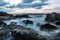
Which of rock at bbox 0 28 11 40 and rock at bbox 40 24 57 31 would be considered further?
rock at bbox 40 24 57 31

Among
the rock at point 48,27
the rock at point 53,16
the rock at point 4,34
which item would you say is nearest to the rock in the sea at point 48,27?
the rock at point 48,27

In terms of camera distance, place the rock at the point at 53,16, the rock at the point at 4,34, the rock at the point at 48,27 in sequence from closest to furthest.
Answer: the rock at the point at 4,34, the rock at the point at 48,27, the rock at the point at 53,16

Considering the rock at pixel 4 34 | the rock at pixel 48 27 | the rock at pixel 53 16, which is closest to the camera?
the rock at pixel 4 34

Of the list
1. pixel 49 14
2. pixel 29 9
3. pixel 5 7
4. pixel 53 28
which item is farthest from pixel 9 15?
pixel 53 28

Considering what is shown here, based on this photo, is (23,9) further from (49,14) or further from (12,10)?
(49,14)

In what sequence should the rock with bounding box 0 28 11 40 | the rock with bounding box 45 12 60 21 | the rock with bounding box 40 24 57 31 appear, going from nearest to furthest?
1. the rock with bounding box 0 28 11 40
2. the rock with bounding box 40 24 57 31
3. the rock with bounding box 45 12 60 21

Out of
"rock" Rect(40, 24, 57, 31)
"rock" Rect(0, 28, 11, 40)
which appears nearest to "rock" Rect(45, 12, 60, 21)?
"rock" Rect(40, 24, 57, 31)

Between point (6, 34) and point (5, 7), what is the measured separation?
2.74 meters

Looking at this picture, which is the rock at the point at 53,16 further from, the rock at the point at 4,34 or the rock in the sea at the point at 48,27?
the rock at the point at 4,34

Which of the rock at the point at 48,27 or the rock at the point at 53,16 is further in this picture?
the rock at the point at 53,16

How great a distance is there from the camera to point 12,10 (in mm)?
9289

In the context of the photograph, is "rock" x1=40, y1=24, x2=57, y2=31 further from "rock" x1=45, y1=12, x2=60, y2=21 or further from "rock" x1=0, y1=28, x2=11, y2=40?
"rock" x1=0, y1=28, x2=11, y2=40

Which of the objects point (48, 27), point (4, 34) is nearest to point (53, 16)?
point (48, 27)

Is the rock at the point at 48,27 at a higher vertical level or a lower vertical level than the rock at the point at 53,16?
lower
